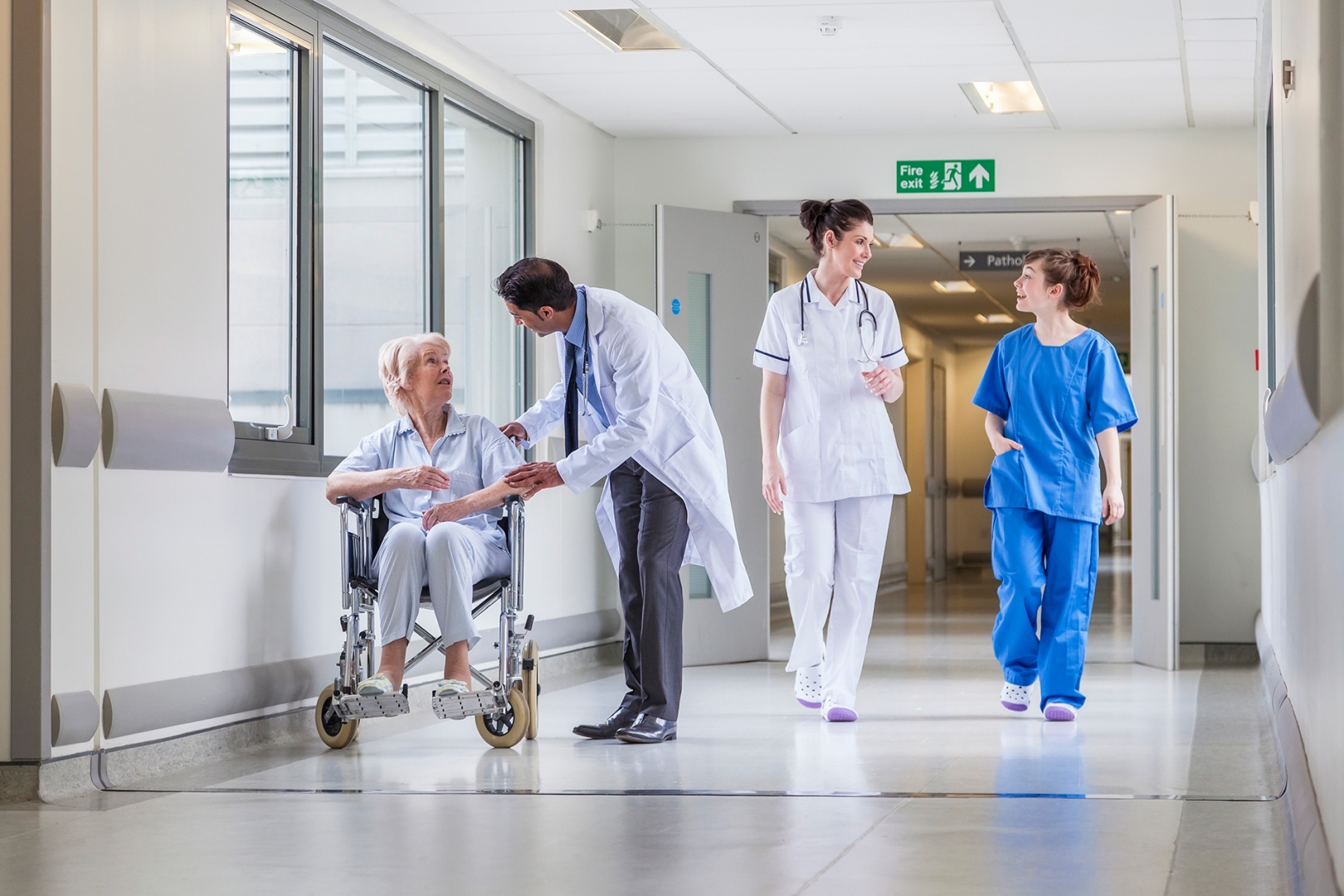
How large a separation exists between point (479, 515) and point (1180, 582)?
4088 millimetres

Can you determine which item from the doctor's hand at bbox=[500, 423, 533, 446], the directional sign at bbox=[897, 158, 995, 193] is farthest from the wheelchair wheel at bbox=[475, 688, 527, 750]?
the directional sign at bbox=[897, 158, 995, 193]

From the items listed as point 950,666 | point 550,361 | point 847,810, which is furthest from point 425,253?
point 847,810

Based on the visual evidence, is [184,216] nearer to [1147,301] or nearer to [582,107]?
[582,107]

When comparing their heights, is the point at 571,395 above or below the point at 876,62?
below

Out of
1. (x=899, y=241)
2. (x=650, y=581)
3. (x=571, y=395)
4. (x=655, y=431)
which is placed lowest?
(x=650, y=581)

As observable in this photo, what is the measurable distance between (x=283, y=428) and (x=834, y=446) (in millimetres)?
1682

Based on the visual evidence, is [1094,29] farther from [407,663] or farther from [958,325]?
[958,325]

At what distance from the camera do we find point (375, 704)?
13.4ft

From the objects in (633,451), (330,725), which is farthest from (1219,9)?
(330,725)

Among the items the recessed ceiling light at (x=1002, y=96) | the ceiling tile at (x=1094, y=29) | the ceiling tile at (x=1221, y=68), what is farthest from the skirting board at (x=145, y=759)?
the ceiling tile at (x=1221, y=68)

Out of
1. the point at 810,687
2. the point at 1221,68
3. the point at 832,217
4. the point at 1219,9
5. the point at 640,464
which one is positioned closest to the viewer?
the point at 640,464

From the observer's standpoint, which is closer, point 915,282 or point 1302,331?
point 1302,331

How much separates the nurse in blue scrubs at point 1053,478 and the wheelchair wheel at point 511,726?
5.11ft

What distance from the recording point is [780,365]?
511cm
